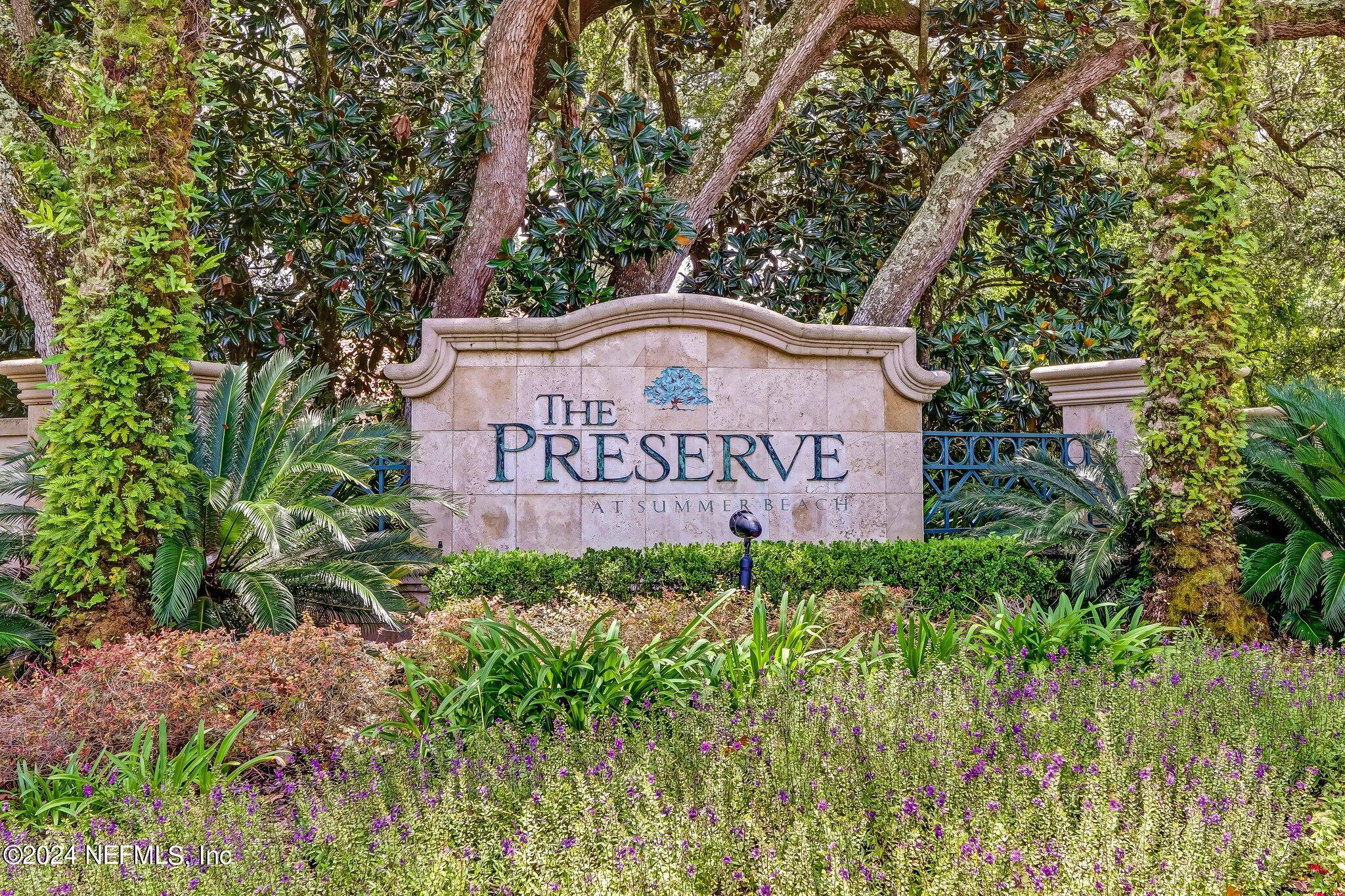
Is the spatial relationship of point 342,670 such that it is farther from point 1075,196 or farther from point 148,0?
point 1075,196

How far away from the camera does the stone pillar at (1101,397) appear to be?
368 inches

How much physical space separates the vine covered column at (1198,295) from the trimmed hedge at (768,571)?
1.21m

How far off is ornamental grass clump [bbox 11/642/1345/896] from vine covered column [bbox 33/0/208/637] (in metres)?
2.72

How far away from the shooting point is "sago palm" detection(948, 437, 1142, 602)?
7.68 metres

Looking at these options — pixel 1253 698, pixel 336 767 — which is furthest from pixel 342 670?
pixel 1253 698

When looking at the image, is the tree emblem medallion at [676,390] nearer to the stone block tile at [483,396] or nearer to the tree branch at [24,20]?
the stone block tile at [483,396]

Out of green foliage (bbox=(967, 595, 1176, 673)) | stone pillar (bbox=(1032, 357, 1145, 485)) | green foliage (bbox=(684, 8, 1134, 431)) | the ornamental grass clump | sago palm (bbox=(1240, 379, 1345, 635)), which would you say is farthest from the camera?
green foliage (bbox=(684, 8, 1134, 431))

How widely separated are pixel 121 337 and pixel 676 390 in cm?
439

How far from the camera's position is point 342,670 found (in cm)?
487

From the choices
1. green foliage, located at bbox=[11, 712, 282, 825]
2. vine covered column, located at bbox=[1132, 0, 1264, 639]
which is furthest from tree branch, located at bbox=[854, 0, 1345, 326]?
green foliage, located at bbox=[11, 712, 282, 825]

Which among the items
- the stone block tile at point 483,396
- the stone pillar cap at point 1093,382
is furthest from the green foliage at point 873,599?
the stone pillar cap at point 1093,382

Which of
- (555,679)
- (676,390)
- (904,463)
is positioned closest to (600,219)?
(676,390)

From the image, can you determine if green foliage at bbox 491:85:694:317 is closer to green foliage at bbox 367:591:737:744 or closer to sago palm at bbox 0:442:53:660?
sago palm at bbox 0:442:53:660

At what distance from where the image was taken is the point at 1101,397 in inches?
378
